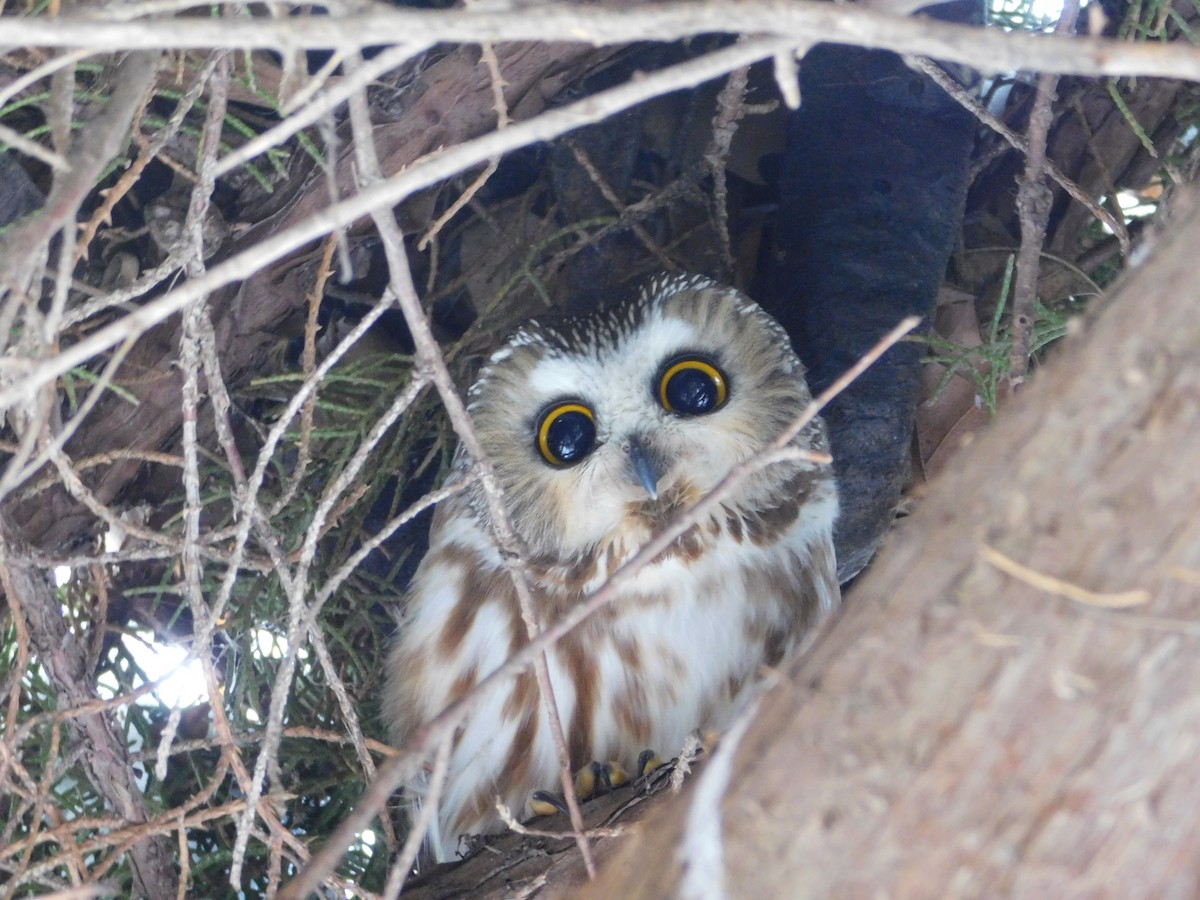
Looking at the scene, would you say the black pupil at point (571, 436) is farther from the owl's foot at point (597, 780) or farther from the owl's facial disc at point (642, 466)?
the owl's foot at point (597, 780)

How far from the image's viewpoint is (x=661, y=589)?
2355 mm

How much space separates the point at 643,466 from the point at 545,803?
0.65 metres

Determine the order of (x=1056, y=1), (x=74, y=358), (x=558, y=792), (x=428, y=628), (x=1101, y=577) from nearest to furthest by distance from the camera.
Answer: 1. (x=1101, y=577)
2. (x=74, y=358)
3. (x=558, y=792)
4. (x=428, y=628)
5. (x=1056, y=1)

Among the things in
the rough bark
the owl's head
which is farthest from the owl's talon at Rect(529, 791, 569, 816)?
the rough bark

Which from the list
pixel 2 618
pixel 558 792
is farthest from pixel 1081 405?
pixel 2 618

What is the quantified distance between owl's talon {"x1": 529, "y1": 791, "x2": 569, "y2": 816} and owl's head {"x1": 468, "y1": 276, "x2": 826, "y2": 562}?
46cm

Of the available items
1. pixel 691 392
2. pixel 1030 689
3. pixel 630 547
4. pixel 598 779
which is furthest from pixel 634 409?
pixel 1030 689

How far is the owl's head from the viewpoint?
2.25 meters

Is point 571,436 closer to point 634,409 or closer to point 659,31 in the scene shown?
point 634,409

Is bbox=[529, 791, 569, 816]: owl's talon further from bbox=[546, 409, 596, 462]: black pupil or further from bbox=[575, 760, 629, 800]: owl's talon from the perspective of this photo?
bbox=[546, 409, 596, 462]: black pupil

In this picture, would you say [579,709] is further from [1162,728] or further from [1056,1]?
[1056,1]

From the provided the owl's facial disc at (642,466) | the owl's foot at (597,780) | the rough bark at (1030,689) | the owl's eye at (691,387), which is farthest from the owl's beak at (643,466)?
the rough bark at (1030,689)

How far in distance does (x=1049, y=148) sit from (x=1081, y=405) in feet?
5.94

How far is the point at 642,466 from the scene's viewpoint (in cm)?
218
